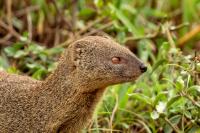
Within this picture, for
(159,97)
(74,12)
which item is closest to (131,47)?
(74,12)

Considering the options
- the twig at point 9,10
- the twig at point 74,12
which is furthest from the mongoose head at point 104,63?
the twig at point 9,10

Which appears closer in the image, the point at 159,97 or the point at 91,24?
the point at 159,97

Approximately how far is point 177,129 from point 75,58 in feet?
2.48

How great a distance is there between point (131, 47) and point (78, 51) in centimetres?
190

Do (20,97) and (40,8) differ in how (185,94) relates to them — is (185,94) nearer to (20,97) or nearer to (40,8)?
(20,97)

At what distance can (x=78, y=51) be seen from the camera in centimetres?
337

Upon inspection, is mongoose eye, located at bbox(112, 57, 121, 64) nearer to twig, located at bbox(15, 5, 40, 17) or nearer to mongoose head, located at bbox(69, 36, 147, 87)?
mongoose head, located at bbox(69, 36, 147, 87)

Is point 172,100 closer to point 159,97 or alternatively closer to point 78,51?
point 159,97

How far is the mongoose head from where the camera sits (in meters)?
3.30

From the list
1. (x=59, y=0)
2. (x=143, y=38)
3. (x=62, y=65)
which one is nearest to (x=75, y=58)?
(x=62, y=65)

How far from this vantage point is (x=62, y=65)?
3.46 m

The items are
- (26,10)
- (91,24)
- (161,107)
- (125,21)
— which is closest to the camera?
(161,107)

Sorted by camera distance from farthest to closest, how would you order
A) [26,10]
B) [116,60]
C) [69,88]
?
1. [26,10]
2. [69,88]
3. [116,60]

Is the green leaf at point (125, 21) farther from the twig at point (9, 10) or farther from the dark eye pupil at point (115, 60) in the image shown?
the dark eye pupil at point (115, 60)
